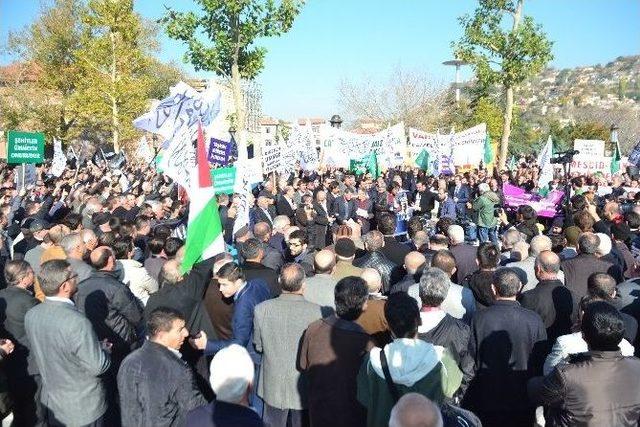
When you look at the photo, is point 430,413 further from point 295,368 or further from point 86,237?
point 86,237

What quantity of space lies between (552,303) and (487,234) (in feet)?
28.9

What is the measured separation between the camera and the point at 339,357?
4309mm

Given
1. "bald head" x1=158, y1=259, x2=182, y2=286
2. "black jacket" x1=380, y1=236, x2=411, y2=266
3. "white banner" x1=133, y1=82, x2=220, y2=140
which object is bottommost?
"black jacket" x1=380, y1=236, x2=411, y2=266

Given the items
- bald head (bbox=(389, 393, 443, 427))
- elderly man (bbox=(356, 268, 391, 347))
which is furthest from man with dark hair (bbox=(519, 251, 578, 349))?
bald head (bbox=(389, 393, 443, 427))

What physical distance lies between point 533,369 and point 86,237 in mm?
4886

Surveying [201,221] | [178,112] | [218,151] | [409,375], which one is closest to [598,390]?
[409,375]

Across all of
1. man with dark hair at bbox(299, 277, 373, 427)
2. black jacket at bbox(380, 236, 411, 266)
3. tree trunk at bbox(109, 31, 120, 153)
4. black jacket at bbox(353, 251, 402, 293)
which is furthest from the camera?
tree trunk at bbox(109, 31, 120, 153)

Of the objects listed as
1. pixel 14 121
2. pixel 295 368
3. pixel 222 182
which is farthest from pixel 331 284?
pixel 14 121

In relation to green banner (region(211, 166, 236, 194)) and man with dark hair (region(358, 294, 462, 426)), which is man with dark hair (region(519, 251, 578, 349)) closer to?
man with dark hair (region(358, 294, 462, 426))

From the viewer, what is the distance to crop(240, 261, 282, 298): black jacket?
605 cm

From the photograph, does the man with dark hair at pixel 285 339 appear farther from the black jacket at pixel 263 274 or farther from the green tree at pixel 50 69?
the green tree at pixel 50 69

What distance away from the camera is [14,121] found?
34938 mm

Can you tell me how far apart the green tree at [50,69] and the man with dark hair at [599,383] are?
3554cm

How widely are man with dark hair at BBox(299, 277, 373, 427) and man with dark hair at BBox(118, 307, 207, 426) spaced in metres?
0.82
